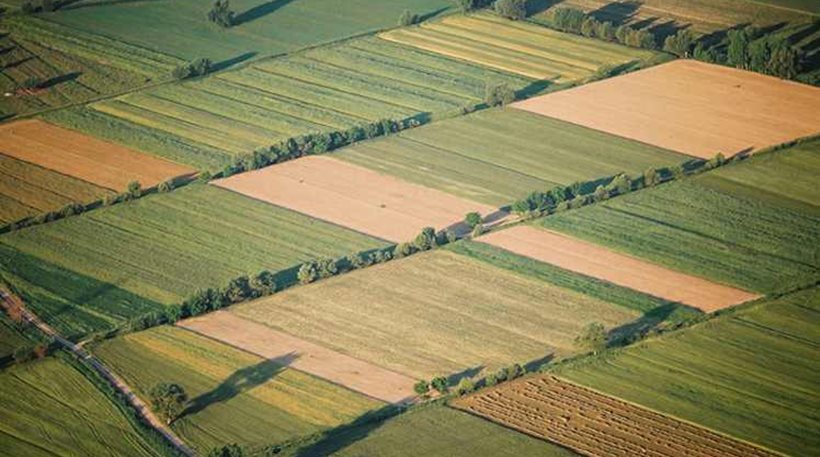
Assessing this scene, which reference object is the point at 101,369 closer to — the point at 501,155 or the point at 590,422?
the point at 590,422

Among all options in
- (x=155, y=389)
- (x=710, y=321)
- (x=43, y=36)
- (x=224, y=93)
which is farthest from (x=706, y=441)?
(x=43, y=36)

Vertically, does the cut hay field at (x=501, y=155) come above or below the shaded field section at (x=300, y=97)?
below

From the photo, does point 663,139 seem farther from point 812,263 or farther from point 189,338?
point 189,338

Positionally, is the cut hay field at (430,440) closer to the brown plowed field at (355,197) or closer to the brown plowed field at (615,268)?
the brown plowed field at (615,268)

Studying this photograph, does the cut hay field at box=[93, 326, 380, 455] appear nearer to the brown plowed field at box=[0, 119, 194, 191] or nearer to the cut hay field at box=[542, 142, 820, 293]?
the brown plowed field at box=[0, 119, 194, 191]

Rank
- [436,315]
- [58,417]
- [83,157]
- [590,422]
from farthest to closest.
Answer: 1. [83,157]
2. [436,315]
3. [58,417]
4. [590,422]

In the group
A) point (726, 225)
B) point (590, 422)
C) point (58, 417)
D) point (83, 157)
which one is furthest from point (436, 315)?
point (83, 157)

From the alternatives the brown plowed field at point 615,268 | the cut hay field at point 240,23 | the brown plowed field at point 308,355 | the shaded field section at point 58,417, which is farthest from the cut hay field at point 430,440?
the cut hay field at point 240,23
